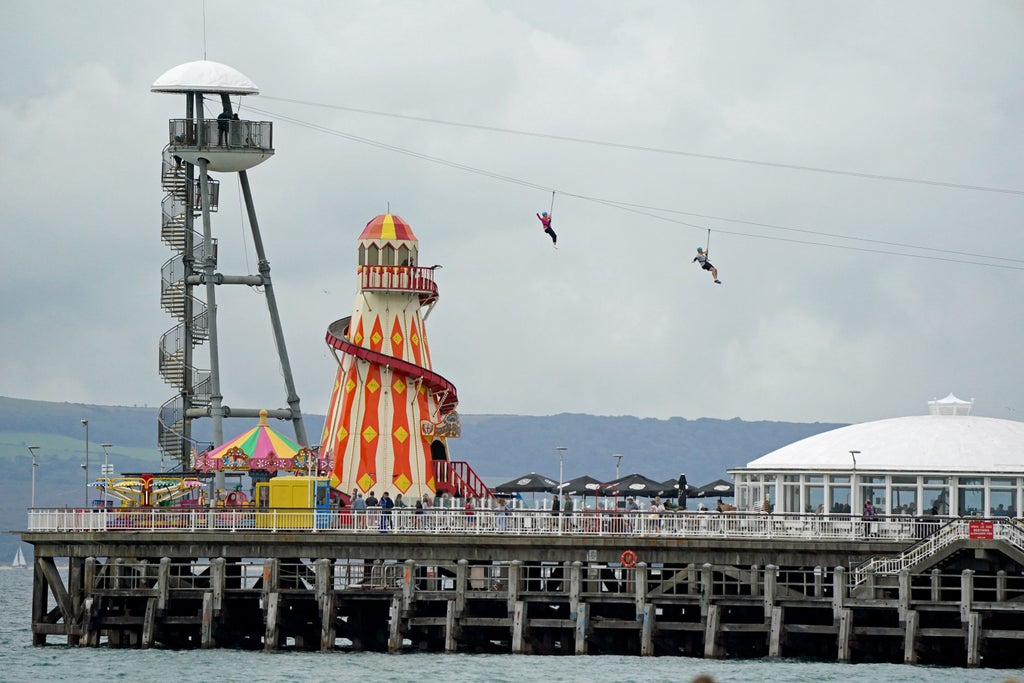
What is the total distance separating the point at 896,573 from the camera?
55.4 metres

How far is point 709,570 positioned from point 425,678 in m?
8.34

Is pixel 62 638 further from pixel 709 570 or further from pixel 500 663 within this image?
pixel 709 570

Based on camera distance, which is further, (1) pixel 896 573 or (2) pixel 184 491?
(2) pixel 184 491

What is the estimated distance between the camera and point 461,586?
5825 cm

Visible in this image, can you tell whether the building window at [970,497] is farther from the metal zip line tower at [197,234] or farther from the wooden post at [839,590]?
the metal zip line tower at [197,234]

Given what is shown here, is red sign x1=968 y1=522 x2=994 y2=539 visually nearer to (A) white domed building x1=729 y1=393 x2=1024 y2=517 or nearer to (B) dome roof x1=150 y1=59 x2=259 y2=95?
(A) white domed building x1=729 y1=393 x2=1024 y2=517

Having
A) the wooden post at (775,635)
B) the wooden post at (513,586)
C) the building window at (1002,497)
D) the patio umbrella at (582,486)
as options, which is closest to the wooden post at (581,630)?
the wooden post at (513,586)

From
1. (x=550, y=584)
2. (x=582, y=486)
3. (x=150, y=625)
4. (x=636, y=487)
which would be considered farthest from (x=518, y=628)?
(x=582, y=486)

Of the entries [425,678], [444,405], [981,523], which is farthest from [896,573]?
[444,405]

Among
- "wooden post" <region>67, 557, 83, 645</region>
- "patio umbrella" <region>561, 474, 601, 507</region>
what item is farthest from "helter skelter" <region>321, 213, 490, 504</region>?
"wooden post" <region>67, 557, 83, 645</region>

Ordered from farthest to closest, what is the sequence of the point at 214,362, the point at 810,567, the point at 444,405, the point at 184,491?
the point at 444,405 → the point at 214,362 → the point at 184,491 → the point at 810,567

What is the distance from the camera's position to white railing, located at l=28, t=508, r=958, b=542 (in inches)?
2285

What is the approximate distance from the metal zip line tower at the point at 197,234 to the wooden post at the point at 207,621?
48.7 feet

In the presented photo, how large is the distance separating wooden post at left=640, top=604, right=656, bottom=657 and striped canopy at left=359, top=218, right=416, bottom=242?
25.2 m
